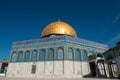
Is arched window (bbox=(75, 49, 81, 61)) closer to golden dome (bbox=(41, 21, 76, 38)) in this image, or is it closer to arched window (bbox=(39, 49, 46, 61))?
golden dome (bbox=(41, 21, 76, 38))

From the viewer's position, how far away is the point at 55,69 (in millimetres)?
20094

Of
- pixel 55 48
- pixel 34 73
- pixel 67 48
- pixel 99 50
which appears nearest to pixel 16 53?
pixel 34 73

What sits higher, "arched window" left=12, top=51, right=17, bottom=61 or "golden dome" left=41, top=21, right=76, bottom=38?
"golden dome" left=41, top=21, right=76, bottom=38

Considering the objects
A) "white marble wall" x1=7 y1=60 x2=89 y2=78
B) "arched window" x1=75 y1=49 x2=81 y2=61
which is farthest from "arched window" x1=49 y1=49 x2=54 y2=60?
"arched window" x1=75 y1=49 x2=81 y2=61

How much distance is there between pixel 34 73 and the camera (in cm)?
2116

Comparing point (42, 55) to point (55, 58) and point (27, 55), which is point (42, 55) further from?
point (27, 55)

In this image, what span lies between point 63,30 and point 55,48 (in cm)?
587

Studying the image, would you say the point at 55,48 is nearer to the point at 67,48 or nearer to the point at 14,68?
the point at 67,48

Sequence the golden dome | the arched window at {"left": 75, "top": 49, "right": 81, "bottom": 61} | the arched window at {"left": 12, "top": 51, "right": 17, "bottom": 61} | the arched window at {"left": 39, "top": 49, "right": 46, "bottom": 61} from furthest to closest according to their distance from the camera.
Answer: the golden dome, the arched window at {"left": 12, "top": 51, "right": 17, "bottom": 61}, the arched window at {"left": 39, "top": 49, "right": 46, "bottom": 61}, the arched window at {"left": 75, "top": 49, "right": 81, "bottom": 61}

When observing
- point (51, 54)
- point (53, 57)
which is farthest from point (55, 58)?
point (51, 54)

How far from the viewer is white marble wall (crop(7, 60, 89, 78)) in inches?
775

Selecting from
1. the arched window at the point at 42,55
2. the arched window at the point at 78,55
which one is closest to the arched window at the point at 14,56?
the arched window at the point at 42,55

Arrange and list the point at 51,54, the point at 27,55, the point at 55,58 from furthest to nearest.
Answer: the point at 27,55, the point at 51,54, the point at 55,58

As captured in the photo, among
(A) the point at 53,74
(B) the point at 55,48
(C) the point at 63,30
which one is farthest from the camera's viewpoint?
(C) the point at 63,30
